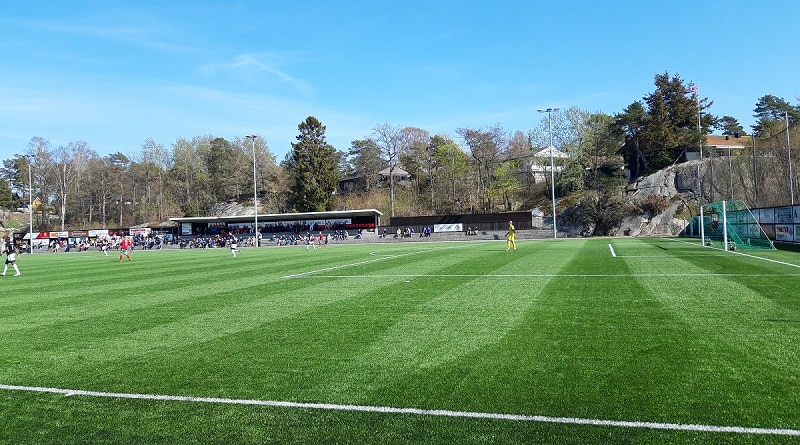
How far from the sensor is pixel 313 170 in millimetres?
81188

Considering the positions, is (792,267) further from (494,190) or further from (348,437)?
(494,190)

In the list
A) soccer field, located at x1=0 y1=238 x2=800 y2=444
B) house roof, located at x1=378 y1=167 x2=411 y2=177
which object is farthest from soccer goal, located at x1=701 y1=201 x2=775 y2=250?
house roof, located at x1=378 y1=167 x2=411 y2=177

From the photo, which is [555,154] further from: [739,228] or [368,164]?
[739,228]

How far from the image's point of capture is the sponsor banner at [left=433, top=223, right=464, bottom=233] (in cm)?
6116

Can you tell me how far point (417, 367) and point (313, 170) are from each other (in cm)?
7755

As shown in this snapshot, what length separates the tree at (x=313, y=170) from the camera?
80000mm

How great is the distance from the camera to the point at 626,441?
3.62m

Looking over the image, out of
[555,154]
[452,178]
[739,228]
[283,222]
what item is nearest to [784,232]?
[739,228]

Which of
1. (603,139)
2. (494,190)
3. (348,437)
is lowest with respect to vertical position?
(348,437)

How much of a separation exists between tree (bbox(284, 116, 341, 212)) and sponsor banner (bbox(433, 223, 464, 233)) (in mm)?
24865

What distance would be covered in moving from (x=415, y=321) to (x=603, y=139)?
221ft

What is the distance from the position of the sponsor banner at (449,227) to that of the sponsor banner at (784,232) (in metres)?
35.7

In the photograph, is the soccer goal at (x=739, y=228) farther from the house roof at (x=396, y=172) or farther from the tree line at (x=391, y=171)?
the house roof at (x=396, y=172)

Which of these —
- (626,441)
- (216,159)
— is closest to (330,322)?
(626,441)
